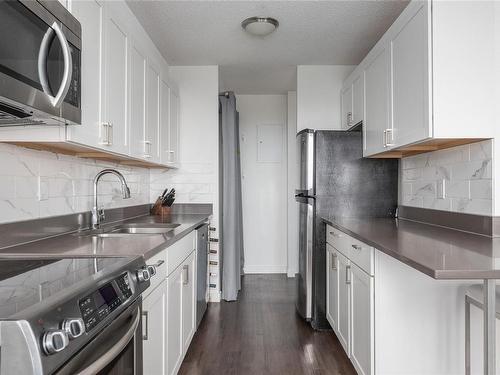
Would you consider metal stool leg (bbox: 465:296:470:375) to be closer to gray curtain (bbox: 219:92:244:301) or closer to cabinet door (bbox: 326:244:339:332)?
cabinet door (bbox: 326:244:339:332)

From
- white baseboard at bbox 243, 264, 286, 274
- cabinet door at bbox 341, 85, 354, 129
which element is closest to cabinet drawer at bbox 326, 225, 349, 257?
cabinet door at bbox 341, 85, 354, 129

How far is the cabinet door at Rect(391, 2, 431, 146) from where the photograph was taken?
179 cm

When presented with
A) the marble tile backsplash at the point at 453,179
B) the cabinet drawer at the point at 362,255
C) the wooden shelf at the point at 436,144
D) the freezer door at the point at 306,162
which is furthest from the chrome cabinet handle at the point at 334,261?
the wooden shelf at the point at 436,144

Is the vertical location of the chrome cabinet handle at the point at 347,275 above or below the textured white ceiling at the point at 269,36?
below

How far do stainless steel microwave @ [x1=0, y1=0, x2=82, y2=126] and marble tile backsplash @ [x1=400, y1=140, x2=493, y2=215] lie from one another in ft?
6.48

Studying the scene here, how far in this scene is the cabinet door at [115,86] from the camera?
5.88 ft

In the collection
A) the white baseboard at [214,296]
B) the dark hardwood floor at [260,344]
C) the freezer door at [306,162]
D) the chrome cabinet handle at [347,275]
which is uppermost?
the freezer door at [306,162]

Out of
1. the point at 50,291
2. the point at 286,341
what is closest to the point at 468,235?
the point at 286,341

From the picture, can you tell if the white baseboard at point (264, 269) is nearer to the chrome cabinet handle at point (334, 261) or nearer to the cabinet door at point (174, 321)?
the chrome cabinet handle at point (334, 261)

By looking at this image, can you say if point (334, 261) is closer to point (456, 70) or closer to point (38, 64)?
point (456, 70)

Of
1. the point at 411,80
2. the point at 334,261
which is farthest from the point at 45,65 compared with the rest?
the point at 334,261

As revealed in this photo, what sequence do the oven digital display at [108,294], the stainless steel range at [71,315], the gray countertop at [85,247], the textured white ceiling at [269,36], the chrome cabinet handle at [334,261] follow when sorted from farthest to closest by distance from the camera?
1. the chrome cabinet handle at [334,261]
2. the textured white ceiling at [269,36]
3. the gray countertop at [85,247]
4. the oven digital display at [108,294]
5. the stainless steel range at [71,315]

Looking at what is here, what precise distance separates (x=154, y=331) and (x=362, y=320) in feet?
3.56

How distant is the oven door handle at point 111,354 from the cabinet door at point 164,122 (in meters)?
1.94
